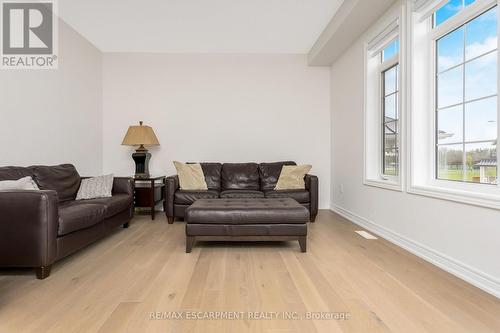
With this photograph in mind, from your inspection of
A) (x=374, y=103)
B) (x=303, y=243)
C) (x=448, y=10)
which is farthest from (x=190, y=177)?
(x=448, y=10)

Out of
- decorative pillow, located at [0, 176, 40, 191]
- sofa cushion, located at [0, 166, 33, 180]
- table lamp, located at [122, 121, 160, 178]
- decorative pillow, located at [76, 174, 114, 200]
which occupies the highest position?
table lamp, located at [122, 121, 160, 178]

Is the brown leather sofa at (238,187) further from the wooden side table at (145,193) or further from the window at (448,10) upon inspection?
the window at (448,10)

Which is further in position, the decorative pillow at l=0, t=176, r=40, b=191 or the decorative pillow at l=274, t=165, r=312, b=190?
the decorative pillow at l=274, t=165, r=312, b=190

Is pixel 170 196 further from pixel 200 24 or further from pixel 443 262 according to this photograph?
pixel 443 262

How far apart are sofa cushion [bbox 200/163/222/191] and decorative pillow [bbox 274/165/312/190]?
910 mm

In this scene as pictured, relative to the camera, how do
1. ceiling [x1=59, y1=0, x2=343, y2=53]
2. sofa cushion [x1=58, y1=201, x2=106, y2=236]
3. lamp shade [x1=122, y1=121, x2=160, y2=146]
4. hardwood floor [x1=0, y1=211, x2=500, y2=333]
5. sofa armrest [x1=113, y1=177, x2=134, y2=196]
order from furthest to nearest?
lamp shade [x1=122, y1=121, x2=160, y2=146]
sofa armrest [x1=113, y1=177, x2=134, y2=196]
ceiling [x1=59, y1=0, x2=343, y2=53]
sofa cushion [x1=58, y1=201, x2=106, y2=236]
hardwood floor [x1=0, y1=211, x2=500, y2=333]

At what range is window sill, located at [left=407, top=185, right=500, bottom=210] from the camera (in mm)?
1733

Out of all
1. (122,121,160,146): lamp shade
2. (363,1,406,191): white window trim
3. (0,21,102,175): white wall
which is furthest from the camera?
(122,121,160,146): lamp shade

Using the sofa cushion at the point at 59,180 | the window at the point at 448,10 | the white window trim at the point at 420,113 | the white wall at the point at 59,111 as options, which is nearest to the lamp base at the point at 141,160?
the white wall at the point at 59,111

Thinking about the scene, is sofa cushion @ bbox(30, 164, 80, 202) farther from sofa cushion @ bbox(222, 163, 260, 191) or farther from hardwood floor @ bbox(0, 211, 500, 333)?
sofa cushion @ bbox(222, 163, 260, 191)

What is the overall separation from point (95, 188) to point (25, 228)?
1.34m

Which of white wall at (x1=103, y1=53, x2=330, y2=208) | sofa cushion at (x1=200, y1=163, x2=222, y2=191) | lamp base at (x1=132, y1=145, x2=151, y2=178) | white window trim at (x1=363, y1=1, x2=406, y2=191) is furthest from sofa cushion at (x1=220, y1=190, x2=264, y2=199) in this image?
white window trim at (x1=363, y1=1, x2=406, y2=191)

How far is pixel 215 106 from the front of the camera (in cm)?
475

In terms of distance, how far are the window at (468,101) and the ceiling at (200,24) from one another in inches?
61.8
